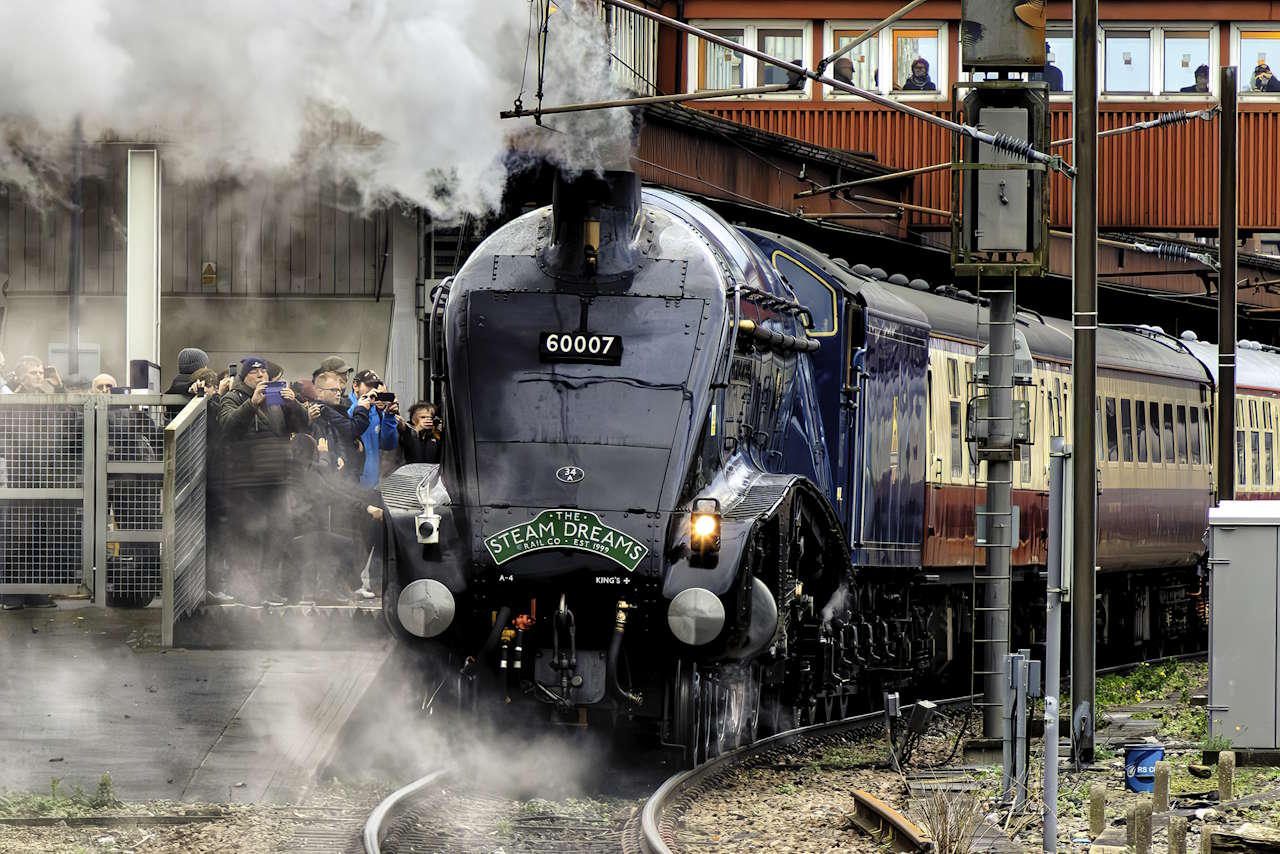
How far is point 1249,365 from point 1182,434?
249 cm

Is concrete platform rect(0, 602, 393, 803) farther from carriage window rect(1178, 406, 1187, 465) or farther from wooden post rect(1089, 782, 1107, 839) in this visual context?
carriage window rect(1178, 406, 1187, 465)

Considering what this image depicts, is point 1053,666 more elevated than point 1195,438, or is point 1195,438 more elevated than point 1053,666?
point 1195,438

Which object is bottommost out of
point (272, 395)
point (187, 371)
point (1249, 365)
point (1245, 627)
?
point (1245, 627)

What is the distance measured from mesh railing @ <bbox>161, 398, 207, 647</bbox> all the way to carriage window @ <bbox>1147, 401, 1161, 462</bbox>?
38.0 feet

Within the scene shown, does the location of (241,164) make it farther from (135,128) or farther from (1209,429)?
(1209,429)

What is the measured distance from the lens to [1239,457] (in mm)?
25281

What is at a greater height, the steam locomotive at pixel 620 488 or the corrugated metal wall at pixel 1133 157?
the corrugated metal wall at pixel 1133 157

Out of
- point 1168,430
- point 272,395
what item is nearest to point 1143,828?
point 272,395

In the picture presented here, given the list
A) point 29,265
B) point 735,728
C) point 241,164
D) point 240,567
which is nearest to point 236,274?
point 29,265

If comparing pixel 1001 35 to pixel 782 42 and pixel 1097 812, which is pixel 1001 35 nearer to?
pixel 1097 812

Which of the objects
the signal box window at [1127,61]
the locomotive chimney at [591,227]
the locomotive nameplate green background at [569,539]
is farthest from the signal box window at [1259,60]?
the locomotive nameplate green background at [569,539]

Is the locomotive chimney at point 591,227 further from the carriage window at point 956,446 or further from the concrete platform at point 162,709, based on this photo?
the carriage window at point 956,446

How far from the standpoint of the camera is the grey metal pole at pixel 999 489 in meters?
13.8

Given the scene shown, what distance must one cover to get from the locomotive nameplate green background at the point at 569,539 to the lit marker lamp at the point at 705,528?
0.91 feet
